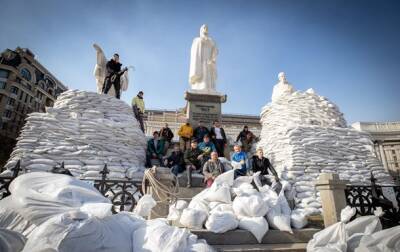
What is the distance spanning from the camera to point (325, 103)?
287 inches

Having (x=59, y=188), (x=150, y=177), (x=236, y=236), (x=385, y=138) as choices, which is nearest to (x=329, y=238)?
(x=236, y=236)

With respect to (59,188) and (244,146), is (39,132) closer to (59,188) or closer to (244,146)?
(59,188)

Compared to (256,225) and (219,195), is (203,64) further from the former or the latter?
(256,225)

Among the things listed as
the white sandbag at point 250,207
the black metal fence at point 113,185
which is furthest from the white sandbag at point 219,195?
the black metal fence at point 113,185

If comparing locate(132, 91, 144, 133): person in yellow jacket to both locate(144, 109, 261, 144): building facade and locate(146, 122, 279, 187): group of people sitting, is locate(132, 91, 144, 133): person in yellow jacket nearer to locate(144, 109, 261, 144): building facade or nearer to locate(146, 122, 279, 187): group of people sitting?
locate(146, 122, 279, 187): group of people sitting

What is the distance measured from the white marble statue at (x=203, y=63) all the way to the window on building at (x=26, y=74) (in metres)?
34.0

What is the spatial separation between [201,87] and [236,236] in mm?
6171

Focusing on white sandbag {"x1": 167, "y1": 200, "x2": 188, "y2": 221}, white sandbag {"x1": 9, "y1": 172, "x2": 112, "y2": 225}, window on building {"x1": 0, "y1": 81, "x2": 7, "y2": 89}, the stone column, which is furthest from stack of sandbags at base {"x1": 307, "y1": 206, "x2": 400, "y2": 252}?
window on building {"x1": 0, "y1": 81, "x2": 7, "y2": 89}

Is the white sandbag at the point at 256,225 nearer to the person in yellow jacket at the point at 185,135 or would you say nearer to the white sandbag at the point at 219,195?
the white sandbag at the point at 219,195

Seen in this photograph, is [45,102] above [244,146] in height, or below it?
above

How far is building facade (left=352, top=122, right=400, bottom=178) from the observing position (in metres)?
30.6

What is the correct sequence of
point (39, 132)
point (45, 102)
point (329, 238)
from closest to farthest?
point (329, 238) → point (39, 132) → point (45, 102)

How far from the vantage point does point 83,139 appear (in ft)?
19.3

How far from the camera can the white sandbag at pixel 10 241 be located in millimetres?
1453
